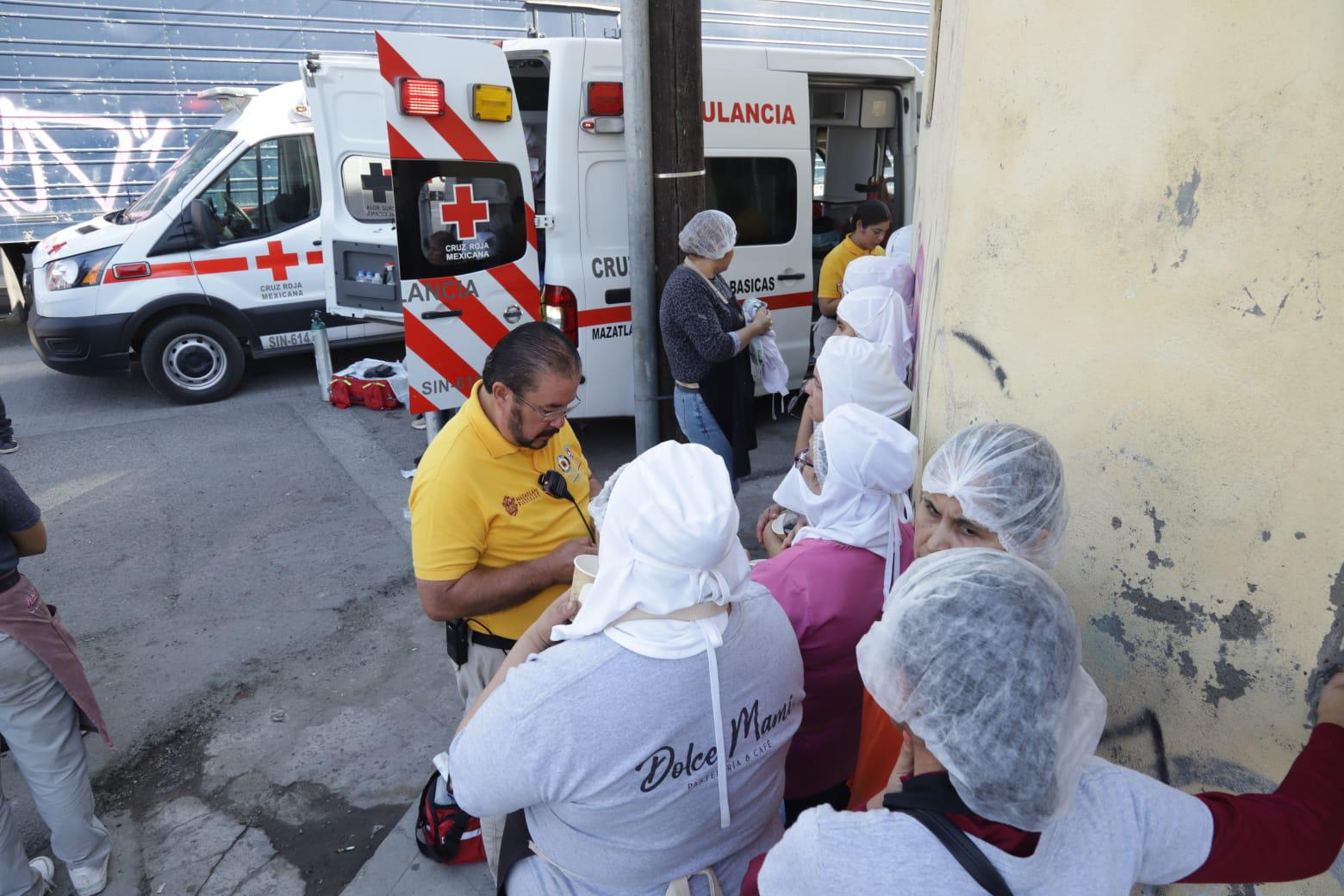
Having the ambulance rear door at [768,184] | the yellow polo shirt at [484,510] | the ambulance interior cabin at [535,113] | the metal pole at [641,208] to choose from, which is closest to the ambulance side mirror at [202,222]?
the ambulance interior cabin at [535,113]

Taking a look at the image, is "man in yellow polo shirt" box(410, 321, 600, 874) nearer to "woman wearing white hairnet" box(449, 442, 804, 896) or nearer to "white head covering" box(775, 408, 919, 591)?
"white head covering" box(775, 408, 919, 591)

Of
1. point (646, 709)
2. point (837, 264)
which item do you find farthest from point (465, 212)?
point (646, 709)

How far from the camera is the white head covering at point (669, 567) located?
1.38 metres

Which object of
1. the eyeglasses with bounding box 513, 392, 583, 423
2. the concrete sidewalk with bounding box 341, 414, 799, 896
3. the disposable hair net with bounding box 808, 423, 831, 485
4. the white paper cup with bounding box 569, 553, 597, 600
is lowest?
the concrete sidewalk with bounding box 341, 414, 799, 896

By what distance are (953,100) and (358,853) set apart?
2.97m

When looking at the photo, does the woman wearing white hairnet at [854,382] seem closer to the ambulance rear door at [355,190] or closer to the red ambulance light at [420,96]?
the red ambulance light at [420,96]

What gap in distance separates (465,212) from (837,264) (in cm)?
251

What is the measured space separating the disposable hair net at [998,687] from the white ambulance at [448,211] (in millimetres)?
3895

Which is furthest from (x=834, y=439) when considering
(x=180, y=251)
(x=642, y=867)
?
(x=180, y=251)

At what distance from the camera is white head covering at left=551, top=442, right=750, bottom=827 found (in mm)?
1382

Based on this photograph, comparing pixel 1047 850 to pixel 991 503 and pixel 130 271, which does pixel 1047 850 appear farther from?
pixel 130 271

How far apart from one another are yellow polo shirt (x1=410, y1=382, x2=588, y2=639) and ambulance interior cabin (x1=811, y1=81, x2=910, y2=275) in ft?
17.1

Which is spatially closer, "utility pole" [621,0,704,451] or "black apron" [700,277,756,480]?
"utility pole" [621,0,704,451]

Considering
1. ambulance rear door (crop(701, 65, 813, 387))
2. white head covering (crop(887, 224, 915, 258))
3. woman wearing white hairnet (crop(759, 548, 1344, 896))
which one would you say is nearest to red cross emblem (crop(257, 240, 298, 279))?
ambulance rear door (crop(701, 65, 813, 387))
